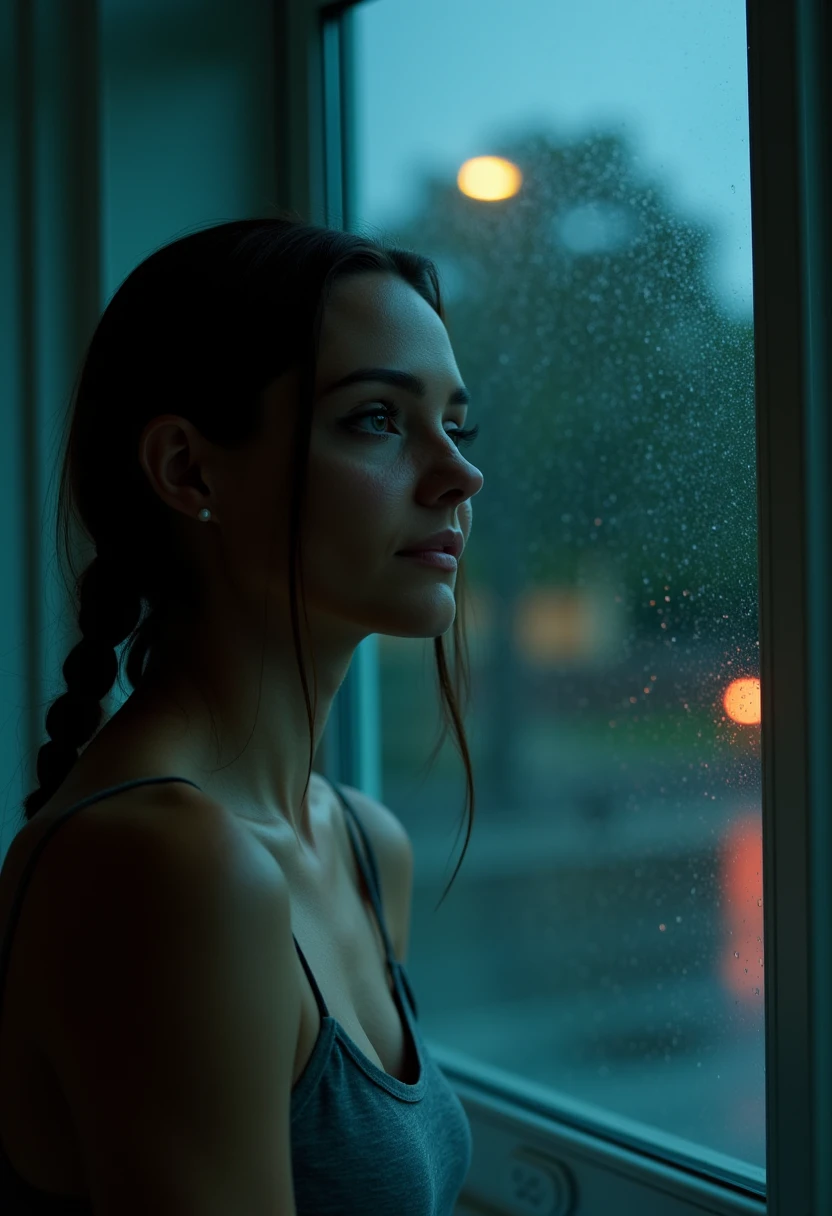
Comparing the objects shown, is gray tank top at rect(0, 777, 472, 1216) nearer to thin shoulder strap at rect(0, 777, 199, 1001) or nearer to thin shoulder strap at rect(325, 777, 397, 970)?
thin shoulder strap at rect(0, 777, 199, 1001)

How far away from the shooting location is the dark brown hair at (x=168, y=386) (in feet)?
2.65

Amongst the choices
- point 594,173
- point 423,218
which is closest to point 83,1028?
point 594,173

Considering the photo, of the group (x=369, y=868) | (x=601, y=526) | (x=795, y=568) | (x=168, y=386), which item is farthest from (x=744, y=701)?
(x=168, y=386)

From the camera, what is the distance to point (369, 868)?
1066 mm

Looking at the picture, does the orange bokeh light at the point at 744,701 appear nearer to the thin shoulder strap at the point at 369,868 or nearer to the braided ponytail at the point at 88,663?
the thin shoulder strap at the point at 369,868

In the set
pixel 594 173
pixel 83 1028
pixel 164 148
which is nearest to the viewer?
pixel 83 1028

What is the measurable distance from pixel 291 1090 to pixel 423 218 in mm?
1019

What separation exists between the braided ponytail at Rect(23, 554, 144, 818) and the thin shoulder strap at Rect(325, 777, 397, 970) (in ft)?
0.97

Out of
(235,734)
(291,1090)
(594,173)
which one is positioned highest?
(594,173)

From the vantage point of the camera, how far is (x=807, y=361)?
0.81 metres

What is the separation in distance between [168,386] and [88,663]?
0.73 ft

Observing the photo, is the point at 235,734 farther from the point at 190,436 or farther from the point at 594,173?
the point at 594,173

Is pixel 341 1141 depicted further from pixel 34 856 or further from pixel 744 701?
pixel 744 701

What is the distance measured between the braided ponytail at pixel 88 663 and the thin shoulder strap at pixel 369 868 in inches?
11.6
